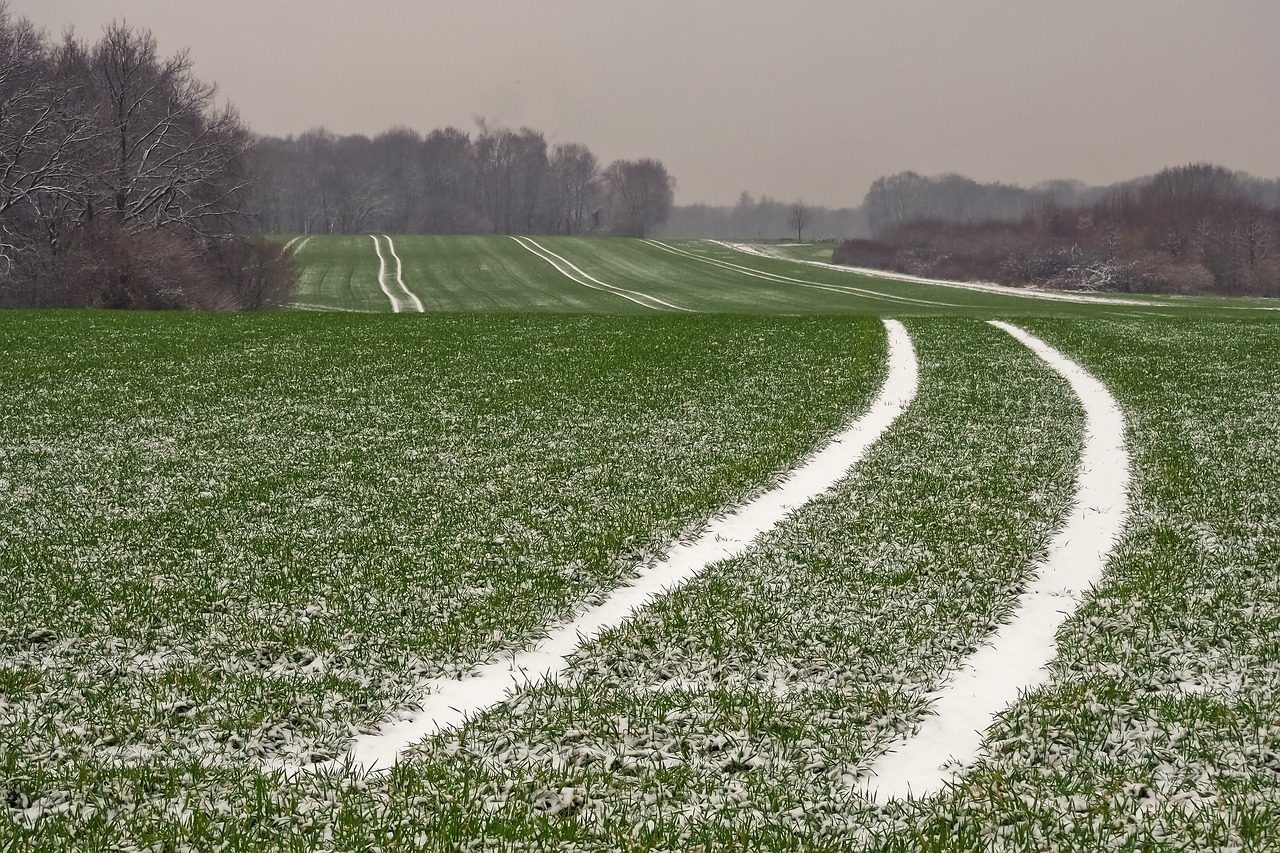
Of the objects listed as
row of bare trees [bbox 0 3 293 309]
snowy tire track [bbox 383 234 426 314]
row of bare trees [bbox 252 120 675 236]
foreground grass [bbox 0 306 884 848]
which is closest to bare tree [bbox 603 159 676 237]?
row of bare trees [bbox 252 120 675 236]

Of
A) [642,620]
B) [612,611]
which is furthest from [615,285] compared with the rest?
[642,620]

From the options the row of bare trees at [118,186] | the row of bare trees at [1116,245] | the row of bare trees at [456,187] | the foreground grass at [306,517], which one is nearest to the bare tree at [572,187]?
the row of bare trees at [456,187]

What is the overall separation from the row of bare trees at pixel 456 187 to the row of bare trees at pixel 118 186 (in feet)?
277

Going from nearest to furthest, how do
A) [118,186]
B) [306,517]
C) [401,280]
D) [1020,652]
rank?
[1020,652]
[306,517]
[118,186]
[401,280]

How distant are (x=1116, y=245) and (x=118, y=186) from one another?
77.2 metres

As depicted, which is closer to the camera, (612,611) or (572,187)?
(612,611)

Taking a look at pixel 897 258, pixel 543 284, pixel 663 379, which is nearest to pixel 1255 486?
pixel 663 379

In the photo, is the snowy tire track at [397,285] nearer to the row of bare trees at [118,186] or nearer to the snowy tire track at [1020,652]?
the row of bare trees at [118,186]

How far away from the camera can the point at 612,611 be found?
6.20 metres

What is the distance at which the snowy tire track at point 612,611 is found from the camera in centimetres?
457

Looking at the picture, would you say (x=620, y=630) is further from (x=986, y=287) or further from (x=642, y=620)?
(x=986, y=287)

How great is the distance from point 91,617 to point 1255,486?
1075 cm

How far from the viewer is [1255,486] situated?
28.7 ft

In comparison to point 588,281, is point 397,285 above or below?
below
